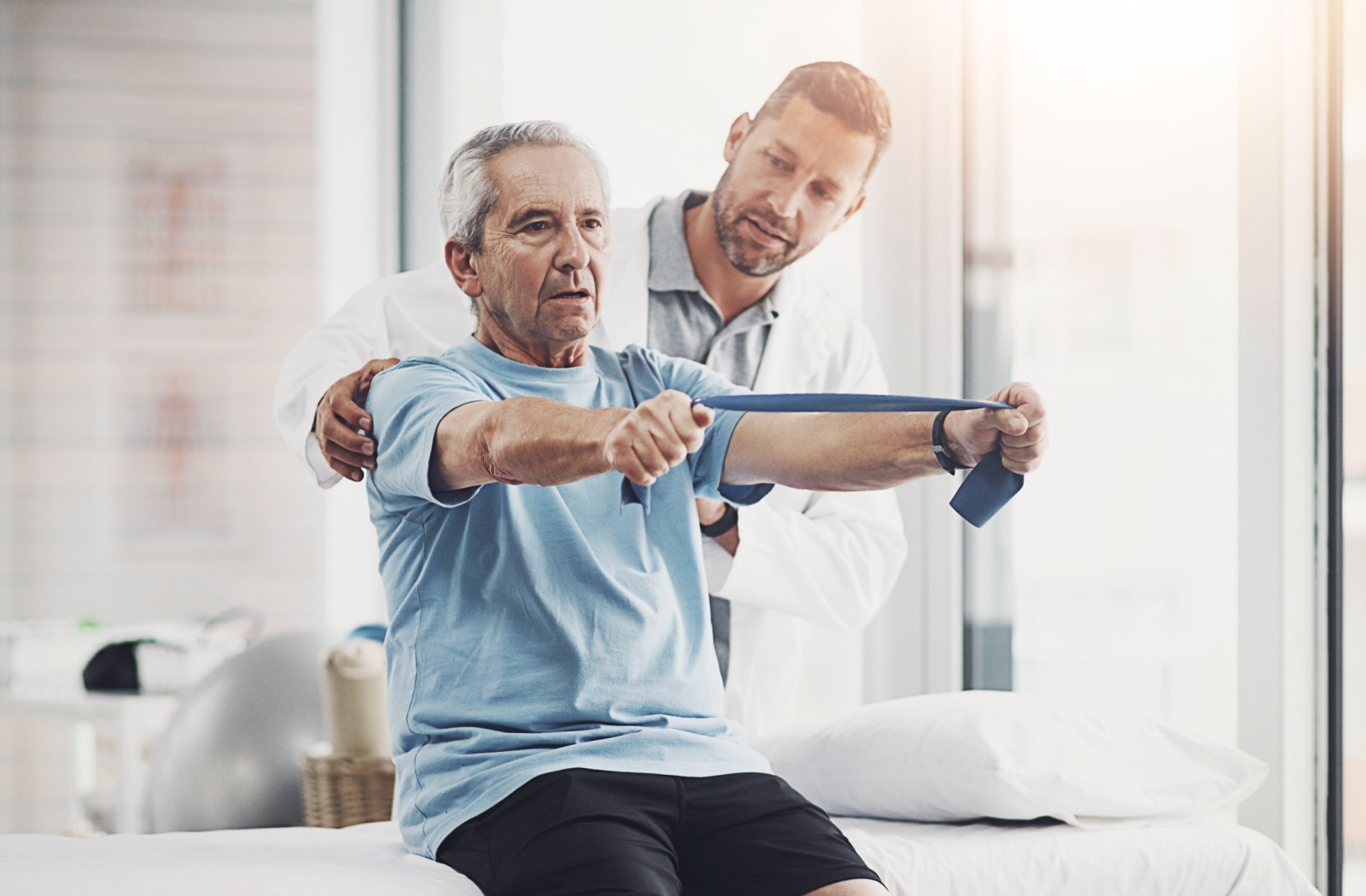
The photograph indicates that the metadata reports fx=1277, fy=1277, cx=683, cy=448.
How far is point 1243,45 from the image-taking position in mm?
1939

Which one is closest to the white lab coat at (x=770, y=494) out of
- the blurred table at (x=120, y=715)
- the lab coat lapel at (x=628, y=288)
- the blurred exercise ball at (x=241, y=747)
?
the lab coat lapel at (x=628, y=288)

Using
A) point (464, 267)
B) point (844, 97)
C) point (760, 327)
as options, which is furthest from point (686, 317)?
point (464, 267)

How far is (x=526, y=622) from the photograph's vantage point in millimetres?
1277

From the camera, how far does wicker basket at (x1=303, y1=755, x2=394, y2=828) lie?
2119 mm

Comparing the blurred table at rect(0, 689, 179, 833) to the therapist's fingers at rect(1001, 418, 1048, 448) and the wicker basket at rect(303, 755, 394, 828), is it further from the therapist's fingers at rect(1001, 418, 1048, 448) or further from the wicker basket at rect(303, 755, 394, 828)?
the therapist's fingers at rect(1001, 418, 1048, 448)

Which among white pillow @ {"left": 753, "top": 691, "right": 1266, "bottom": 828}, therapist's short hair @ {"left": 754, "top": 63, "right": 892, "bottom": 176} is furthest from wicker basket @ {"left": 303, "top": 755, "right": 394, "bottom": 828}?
therapist's short hair @ {"left": 754, "top": 63, "right": 892, "bottom": 176}

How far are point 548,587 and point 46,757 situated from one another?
292cm

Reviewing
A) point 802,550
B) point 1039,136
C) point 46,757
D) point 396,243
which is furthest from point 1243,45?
point 46,757

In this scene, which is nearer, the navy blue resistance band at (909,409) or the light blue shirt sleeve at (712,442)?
the navy blue resistance band at (909,409)

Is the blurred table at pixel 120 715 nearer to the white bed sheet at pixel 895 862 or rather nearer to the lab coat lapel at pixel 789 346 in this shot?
the white bed sheet at pixel 895 862

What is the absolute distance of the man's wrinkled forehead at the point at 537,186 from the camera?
1360 mm

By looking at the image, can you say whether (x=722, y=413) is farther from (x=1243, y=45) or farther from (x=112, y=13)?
(x=112, y=13)

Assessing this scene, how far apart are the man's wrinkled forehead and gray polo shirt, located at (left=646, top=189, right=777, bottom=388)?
1.77ft

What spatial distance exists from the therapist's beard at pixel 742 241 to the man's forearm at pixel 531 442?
820mm
